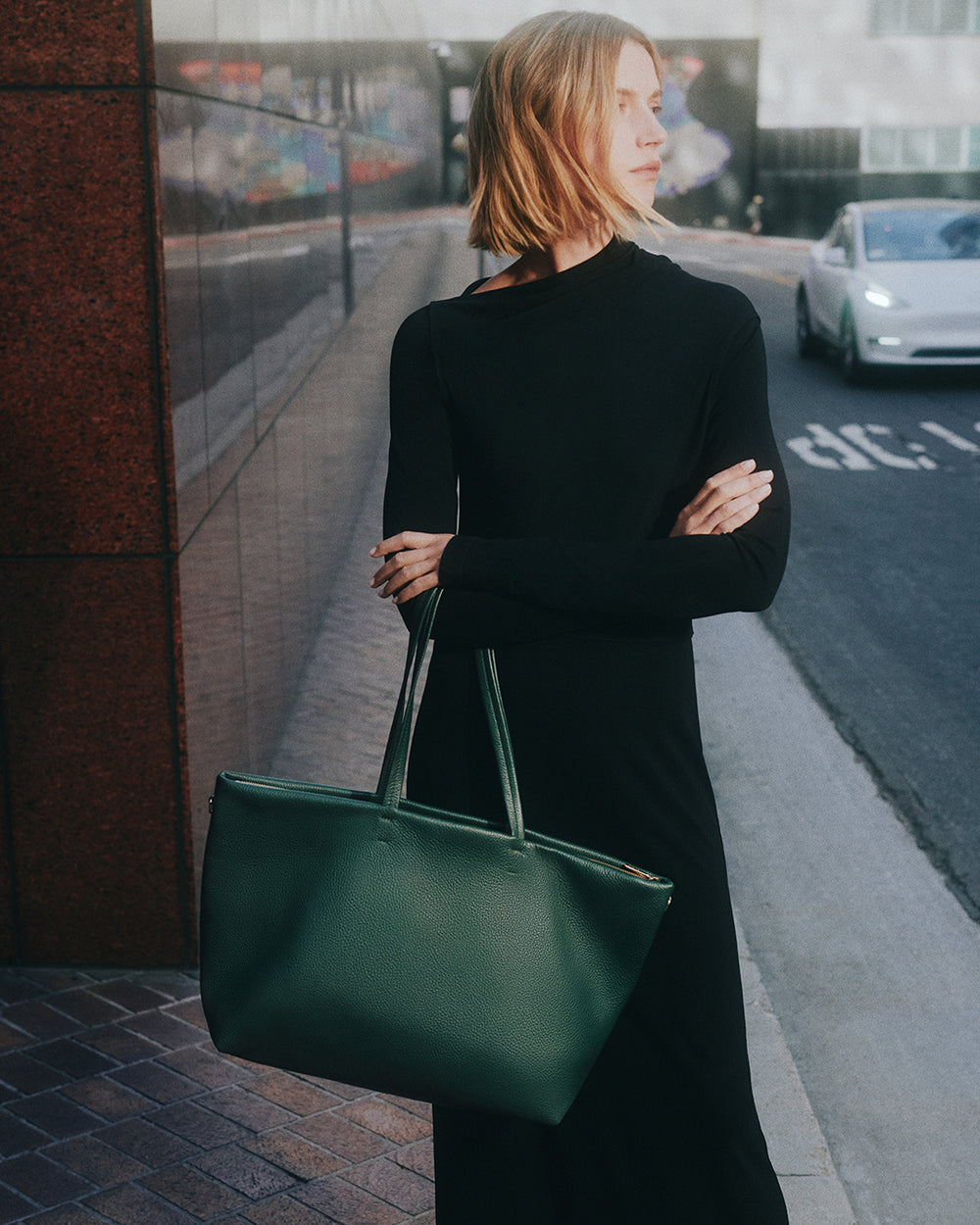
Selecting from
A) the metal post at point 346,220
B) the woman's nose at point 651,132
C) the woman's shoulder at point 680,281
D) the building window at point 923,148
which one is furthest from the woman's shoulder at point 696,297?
the building window at point 923,148

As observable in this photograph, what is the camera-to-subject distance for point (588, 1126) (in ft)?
6.89

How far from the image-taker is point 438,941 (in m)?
1.73

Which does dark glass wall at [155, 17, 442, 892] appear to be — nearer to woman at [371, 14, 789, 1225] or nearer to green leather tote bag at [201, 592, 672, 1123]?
woman at [371, 14, 789, 1225]

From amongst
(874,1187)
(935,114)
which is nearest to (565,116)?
(874,1187)

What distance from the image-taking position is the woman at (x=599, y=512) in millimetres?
1873

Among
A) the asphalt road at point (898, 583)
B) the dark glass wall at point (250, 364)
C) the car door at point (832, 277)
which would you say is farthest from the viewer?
the car door at point (832, 277)

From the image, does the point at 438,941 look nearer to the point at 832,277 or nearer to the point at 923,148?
the point at 832,277

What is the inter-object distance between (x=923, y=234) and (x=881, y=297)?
1.30m

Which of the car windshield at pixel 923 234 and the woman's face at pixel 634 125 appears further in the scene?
the car windshield at pixel 923 234

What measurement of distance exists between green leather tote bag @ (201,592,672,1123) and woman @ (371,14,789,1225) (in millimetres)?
209

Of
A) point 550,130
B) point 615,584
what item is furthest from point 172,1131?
point 550,130

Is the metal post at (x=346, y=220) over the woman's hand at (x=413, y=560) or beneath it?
over

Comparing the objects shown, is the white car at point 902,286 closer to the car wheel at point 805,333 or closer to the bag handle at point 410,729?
the car wheel at point 805,333

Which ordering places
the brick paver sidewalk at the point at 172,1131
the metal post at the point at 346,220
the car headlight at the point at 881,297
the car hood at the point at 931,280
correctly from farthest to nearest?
the car headlight at the point at 881,297 → the car hood at the point at 931,280 → the metal post at the point at 346,220 → the brick paver sidewalk at the point at 172,1131
